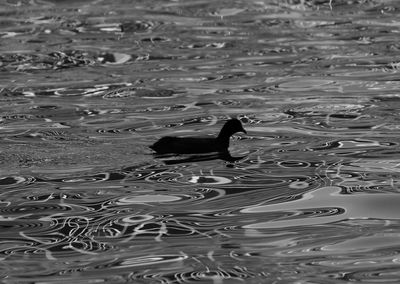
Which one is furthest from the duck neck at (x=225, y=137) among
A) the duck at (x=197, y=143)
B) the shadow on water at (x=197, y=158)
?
Answer: the shadow on water at (x=197, y=158)

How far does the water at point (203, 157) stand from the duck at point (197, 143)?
6.7 inches

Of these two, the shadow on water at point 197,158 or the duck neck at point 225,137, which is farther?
the duck neck at point 225,137

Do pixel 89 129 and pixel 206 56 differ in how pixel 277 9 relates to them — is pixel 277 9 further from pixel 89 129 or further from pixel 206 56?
pixel 89 129

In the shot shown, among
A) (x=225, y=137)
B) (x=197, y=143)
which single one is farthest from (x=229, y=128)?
(x=197, y=143)

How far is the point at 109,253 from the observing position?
37.3 ft

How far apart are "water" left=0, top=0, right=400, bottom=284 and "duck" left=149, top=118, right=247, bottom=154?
169 mm

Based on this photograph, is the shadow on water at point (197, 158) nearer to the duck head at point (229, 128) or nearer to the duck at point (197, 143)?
the duck at point (197, 143)

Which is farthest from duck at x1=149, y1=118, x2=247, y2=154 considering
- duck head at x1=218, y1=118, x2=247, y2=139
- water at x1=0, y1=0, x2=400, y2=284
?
water at x1=0, y1=0, x2=400, y2=284

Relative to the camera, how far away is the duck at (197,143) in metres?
15.6

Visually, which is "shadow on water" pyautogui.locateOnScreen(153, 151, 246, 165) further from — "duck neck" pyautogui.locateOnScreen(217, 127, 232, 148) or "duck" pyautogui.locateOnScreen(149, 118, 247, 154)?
"duck neck" pyautogui.locateOnScreen(217, 127, 232, 148)

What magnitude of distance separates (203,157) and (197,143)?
0.21m

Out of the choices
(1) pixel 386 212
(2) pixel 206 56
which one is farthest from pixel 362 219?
(2) pixel 206 56

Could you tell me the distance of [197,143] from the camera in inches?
622

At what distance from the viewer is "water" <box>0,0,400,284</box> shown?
1127 cm
